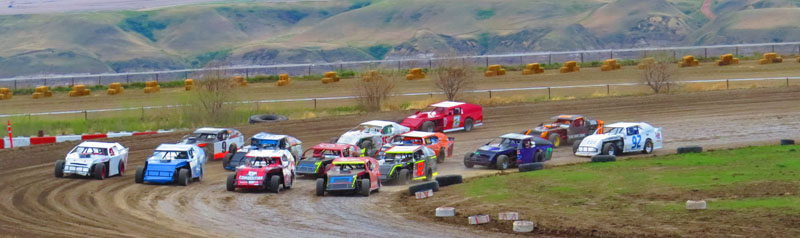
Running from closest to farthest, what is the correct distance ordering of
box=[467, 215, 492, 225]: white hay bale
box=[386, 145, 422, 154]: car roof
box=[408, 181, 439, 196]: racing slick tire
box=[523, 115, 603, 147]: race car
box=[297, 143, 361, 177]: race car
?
box=[467, 215, 492, 225]: white hay bale → box=[408, 181, 439, 196]: racing slick tire → box=[386, 145, 422, 154]: car roof → box=[297, 143, 361, 177]: race car → box=[523, 115, 603, 147]: race car

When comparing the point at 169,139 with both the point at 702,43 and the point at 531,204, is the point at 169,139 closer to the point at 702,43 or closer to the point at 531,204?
the point at 531,204

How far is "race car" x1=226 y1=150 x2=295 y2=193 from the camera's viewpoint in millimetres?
29484

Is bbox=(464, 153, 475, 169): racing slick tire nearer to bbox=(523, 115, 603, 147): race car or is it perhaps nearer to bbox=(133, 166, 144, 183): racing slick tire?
bbox=(523, 115, 603, 147): race car

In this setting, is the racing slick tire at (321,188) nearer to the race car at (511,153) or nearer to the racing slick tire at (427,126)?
the race car at (511,153)

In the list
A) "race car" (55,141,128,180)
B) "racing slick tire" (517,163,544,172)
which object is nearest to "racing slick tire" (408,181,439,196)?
"racing slick tire" (517,163,544,172)

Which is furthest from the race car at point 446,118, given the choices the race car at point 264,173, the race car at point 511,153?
the race car at point 264,173

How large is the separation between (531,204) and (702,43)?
94.6m

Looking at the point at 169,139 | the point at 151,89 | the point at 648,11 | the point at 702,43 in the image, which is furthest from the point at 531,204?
the point at 648,11

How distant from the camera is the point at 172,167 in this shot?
102 ft

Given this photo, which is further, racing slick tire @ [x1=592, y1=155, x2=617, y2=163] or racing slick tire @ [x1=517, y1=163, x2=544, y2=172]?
racing slick tire @ [x1=592, y1=155, x2=617, y2=163]

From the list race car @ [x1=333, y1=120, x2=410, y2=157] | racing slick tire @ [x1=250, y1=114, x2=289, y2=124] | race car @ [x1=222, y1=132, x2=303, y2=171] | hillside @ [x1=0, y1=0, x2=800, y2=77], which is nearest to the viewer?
race car @ [x1=222, y1=132, x2=303, y2=171]

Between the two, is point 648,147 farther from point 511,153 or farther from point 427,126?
point 427,126

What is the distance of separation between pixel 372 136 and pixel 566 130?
786 centimetres

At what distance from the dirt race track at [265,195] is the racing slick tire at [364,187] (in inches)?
13.5
